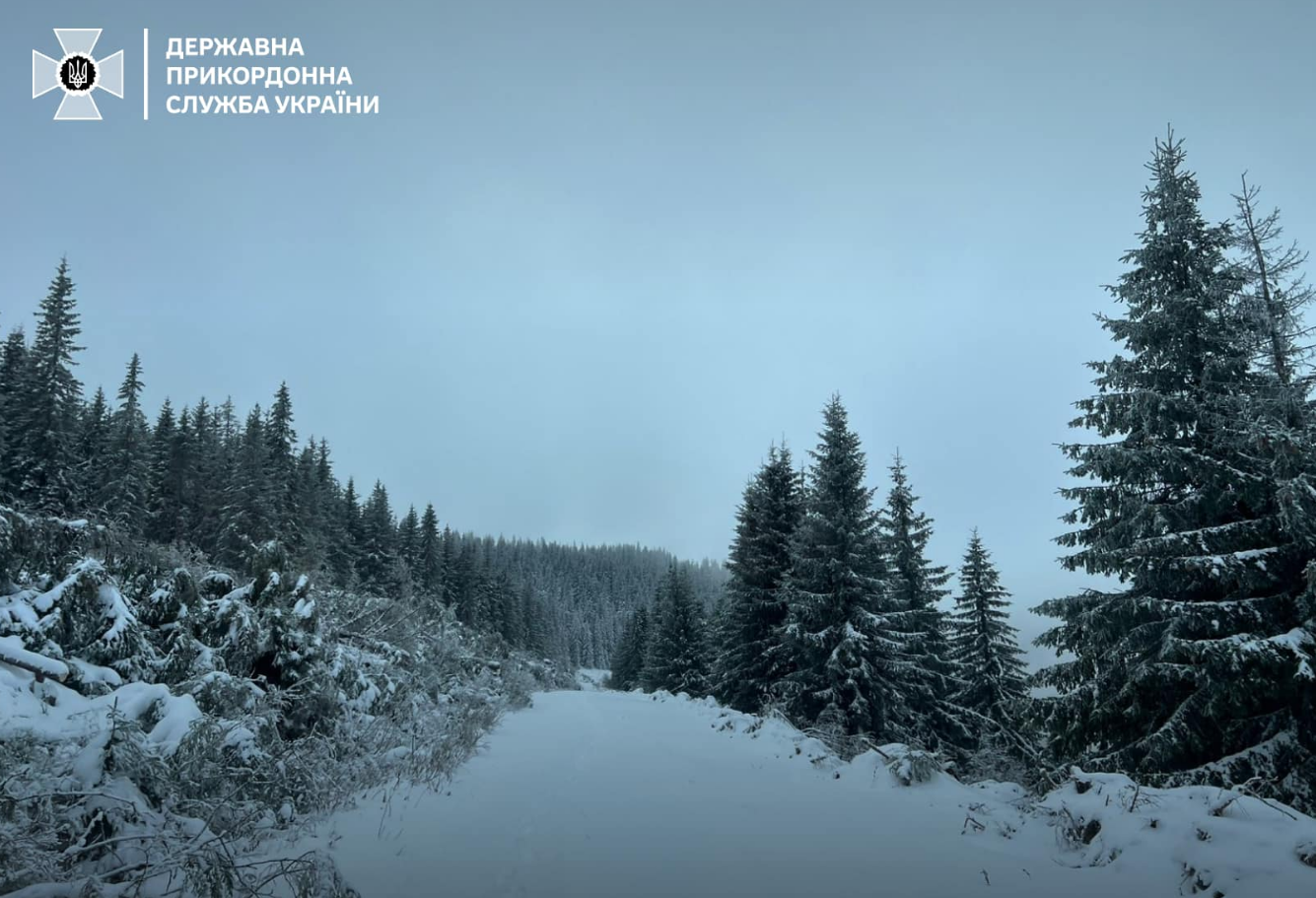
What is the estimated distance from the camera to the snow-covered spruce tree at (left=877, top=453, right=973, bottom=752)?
18094 mm

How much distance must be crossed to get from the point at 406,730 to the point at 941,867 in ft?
27.4

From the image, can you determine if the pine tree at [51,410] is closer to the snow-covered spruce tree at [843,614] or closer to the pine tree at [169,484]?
the pine tree at [169,484]

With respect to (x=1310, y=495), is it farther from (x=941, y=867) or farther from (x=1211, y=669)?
(x=941, y=867)

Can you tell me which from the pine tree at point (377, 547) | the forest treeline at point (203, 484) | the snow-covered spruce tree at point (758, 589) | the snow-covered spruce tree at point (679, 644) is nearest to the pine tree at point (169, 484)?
the forest treeline at point (203, 484)

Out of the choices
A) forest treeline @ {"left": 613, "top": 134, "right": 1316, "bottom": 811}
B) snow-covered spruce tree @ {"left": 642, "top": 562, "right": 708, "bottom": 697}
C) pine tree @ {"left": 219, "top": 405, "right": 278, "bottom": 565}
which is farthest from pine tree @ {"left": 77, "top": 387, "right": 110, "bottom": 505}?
forest treeline @ {"left": 613, "top": 134, "right": 1316, "bottom": 811}

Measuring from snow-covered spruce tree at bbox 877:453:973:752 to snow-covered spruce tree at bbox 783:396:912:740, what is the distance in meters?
0.72

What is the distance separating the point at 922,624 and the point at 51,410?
44549mm

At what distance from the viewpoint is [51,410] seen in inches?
1243

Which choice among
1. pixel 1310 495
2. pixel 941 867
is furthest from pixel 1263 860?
pixel 1310 495

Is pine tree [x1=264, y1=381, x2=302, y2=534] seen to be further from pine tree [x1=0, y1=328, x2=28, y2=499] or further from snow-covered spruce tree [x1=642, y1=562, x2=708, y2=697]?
snow-covered spruce tree [x1=642, y1=562, x2=708, y2=697]

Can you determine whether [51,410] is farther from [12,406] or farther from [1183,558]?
[1183,558]

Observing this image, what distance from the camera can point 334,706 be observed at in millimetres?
7512

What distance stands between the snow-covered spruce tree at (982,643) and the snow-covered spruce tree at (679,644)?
12.3 metres

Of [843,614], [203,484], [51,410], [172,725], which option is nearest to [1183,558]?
[843,614]
